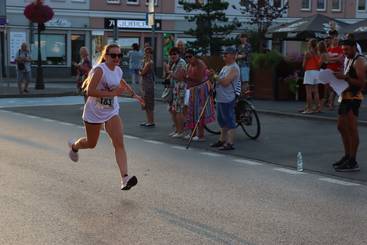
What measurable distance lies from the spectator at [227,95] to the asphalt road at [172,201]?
685mm

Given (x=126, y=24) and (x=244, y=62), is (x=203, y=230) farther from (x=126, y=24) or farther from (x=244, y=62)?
(x=126, y=24)

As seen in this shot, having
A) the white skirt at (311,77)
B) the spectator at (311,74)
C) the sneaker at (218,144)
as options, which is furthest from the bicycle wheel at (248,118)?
the white skirt at (311,77)

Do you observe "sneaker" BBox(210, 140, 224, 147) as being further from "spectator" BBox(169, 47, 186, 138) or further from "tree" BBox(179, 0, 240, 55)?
"tree" BBox(179, 0, 240, 55)

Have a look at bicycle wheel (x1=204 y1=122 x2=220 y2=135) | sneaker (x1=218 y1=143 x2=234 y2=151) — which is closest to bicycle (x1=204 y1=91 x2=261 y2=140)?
bicycle wheel (x1=204 y1=122 x2=220 y2=135)

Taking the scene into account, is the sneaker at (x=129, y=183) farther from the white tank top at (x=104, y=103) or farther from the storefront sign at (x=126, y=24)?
the storefront sign at (x=126, y=24)

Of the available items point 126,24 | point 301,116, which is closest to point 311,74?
point 301,116

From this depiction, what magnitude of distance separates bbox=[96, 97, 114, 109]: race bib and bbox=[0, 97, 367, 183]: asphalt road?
3185 mm

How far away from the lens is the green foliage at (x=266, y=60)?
1928cm

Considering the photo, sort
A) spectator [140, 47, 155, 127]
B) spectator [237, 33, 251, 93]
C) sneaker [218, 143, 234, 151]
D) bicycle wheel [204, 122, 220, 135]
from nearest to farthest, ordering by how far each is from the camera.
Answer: sneaker [218, 143, 234, 151] < bicycle wheel [204, 122, 220, 135] < spectator [140, 47, 155, 127] < spectator [237, 33, 251, 93]

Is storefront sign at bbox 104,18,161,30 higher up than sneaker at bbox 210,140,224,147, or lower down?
higher up

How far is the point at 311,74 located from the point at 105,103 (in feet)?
30.9

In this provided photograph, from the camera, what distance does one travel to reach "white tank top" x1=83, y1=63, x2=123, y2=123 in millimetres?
7227

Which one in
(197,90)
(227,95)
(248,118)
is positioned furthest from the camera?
(248,118)

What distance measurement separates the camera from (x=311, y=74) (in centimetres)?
1566
